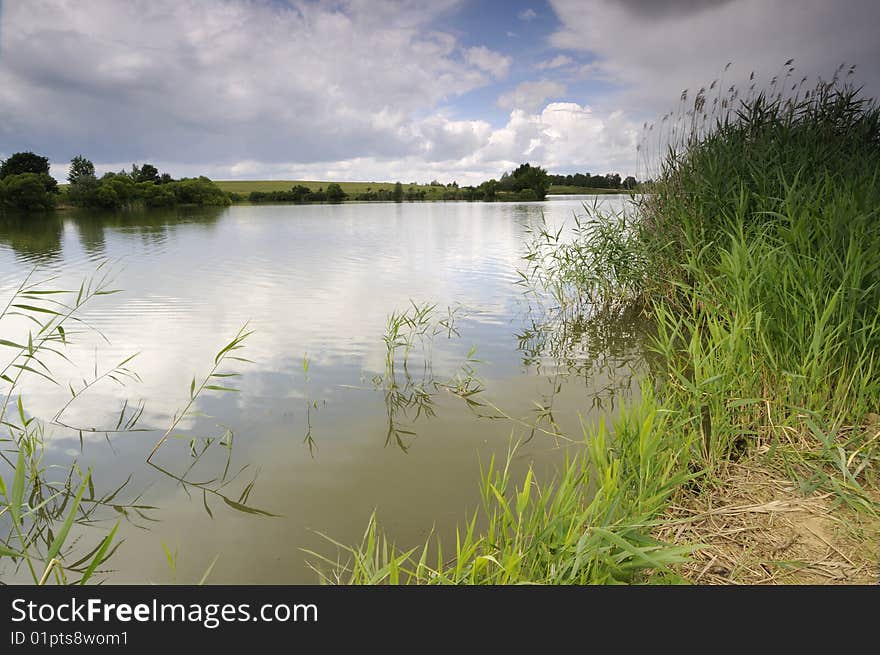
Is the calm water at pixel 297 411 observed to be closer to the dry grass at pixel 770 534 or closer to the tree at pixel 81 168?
the dry grass at pixel 770 534

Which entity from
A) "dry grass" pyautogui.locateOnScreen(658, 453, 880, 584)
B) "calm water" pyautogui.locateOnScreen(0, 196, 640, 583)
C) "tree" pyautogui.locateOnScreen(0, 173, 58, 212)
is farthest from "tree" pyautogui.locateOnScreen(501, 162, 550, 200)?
"dry grass" pyautogui.locateOnScreen(658, 453, 880, 584)

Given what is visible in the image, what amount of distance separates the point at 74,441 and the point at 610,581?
12.4 ft

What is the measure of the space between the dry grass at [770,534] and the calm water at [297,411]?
1.05 metres

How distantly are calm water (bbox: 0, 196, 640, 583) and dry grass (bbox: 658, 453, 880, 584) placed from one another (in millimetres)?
1053

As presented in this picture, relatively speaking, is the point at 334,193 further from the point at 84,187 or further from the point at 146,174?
the point at 84,187

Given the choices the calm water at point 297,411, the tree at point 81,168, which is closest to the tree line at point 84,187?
the tree at point 81,168

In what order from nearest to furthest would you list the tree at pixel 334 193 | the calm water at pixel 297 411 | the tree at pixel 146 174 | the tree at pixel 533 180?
the calm water at pixel 297 411 < the tree at pixel 146 174 < the tree at pixel 533 180 < the tree at pixel 334 193

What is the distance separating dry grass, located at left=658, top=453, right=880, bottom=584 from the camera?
6.46ft

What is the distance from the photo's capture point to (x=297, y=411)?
13.1 feet

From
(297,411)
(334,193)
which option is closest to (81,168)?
(334,193)

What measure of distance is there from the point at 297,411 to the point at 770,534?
3.31 m

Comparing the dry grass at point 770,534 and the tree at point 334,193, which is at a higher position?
the tree at point 334,193

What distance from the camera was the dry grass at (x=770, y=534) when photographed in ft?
6.46
